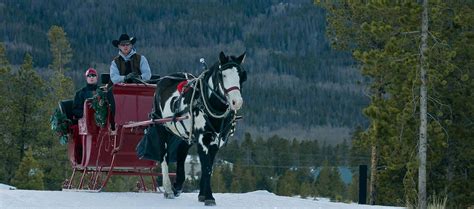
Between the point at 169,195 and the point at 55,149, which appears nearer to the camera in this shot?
the point at 169,195

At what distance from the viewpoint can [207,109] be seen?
1460 centimetres

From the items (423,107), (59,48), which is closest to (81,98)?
(423,107)

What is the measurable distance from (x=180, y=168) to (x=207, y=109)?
2.00 meters

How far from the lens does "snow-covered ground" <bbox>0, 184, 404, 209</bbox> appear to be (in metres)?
14.1

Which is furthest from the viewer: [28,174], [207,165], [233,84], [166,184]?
[28,174]

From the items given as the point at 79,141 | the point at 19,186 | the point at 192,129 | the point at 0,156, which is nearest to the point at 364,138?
the point at 79,141

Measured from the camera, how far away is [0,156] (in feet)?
222

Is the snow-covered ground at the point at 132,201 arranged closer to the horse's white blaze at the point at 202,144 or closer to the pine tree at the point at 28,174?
the horse's white blaze at the point at 202,144

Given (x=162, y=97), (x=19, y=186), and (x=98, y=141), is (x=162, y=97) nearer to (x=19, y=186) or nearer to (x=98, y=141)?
(x=98, y=141)

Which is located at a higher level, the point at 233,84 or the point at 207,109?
the point at 233,84

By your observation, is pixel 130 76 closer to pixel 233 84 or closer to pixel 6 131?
pixel 233 84

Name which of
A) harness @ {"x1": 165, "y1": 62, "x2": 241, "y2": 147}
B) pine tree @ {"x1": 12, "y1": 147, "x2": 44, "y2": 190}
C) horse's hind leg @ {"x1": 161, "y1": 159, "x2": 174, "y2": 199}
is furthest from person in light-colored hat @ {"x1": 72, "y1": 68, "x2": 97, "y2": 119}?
pine tree @ {"x1": 12, "y1": 147, "x2": 44, "y2": 190}

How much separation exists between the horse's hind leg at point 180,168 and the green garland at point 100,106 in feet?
5.03

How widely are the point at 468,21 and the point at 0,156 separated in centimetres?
4089
